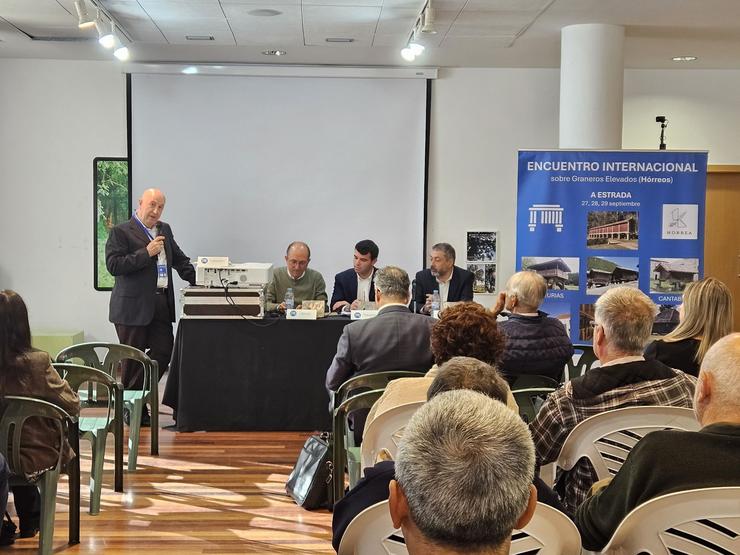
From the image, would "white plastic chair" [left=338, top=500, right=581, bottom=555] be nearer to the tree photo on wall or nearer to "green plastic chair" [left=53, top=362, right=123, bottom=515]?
"green plastic chair" [left=53, top=362, right=123, bottom=515]

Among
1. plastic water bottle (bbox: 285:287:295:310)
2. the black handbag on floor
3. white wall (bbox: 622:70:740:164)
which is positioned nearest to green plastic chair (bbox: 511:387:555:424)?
the black handbag on floor

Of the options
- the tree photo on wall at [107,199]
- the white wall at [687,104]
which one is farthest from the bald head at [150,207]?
the white wall at [687,104]

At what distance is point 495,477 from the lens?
128 centimetres

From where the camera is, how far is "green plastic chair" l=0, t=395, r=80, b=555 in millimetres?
3613

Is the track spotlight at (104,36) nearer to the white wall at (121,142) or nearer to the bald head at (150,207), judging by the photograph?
the bald head at (150,207)

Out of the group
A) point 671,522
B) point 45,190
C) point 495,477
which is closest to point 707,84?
point 45,190

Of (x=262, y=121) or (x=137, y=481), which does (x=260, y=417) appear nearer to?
(x=137, y=481)

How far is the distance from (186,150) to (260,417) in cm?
349

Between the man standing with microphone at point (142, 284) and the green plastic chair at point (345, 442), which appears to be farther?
the man standing with microphone at point (142, 284)

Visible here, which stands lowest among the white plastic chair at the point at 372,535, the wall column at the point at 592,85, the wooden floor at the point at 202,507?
the wooden floor at the point at 202,507

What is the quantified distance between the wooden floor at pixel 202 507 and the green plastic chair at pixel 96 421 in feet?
0.51

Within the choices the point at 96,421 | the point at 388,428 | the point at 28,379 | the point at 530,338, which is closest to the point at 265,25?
the point at 96,421

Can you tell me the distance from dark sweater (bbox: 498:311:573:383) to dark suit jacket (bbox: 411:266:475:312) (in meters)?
2.78

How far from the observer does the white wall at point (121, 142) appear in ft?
28.9
